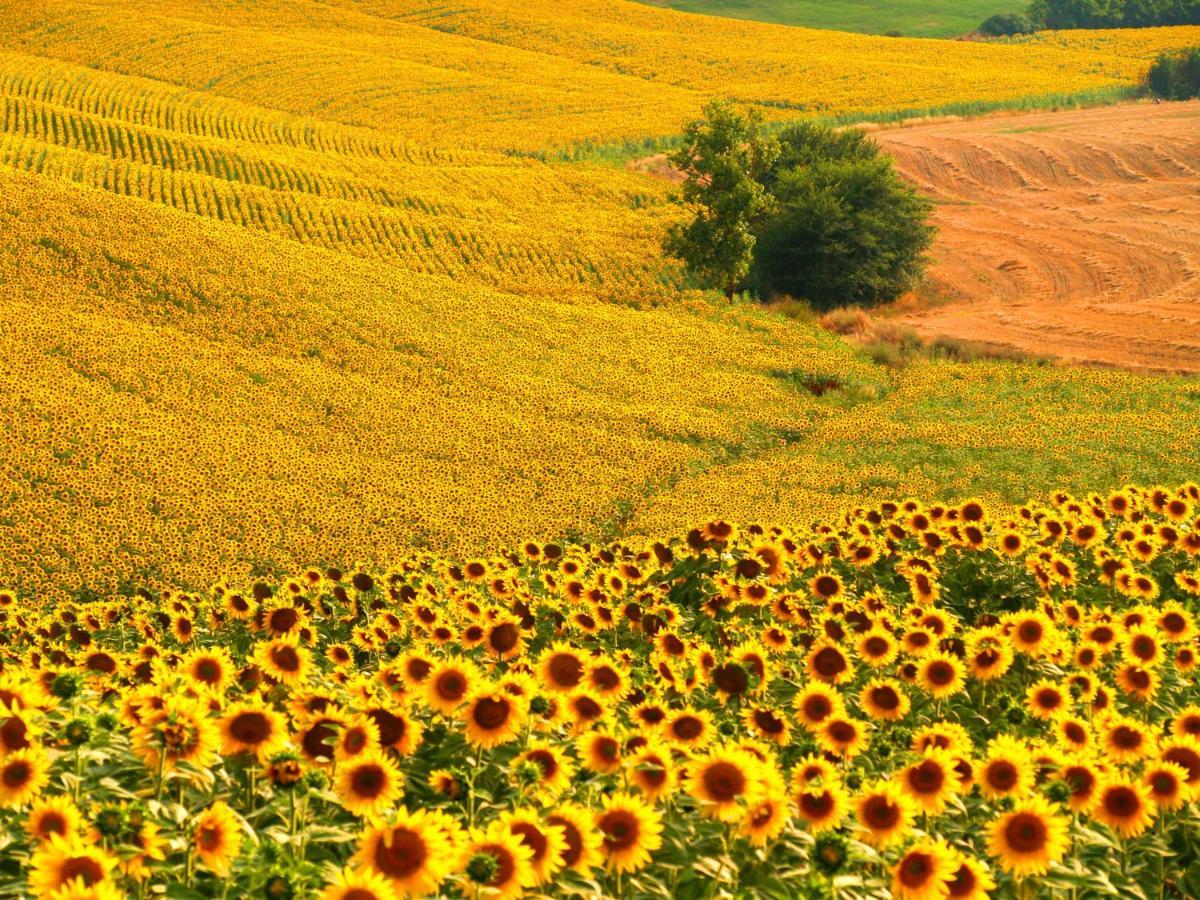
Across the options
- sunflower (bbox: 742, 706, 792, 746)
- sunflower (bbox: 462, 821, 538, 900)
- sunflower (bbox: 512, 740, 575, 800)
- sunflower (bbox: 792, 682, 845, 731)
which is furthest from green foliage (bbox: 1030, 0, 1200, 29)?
sunflower (bbox: 462, 821, 538, 900)

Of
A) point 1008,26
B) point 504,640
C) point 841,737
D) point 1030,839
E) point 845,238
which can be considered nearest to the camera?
point 1030,839

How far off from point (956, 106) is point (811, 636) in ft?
266

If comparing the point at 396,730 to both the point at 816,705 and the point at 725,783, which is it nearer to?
the point at 725,783

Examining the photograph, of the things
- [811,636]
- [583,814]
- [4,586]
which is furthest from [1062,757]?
[4,586]

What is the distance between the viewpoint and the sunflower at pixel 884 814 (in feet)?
17.5

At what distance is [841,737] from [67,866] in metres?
4.03

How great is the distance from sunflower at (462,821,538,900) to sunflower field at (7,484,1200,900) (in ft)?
0.04

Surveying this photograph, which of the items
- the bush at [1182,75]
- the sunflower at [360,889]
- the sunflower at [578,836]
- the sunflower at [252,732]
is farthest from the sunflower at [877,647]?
the bush at [1182,75]

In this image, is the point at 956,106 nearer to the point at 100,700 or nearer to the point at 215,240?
the point at 215,240

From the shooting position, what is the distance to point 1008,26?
428 feet

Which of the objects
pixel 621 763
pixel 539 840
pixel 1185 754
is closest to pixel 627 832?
pixel 539 840

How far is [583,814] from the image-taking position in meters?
4.98

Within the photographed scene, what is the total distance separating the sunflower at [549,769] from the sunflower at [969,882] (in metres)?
1.69

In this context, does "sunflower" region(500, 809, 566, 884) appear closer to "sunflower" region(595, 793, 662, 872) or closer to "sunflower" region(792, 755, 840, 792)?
"sunflower" region(595, 793, 662, 872)
